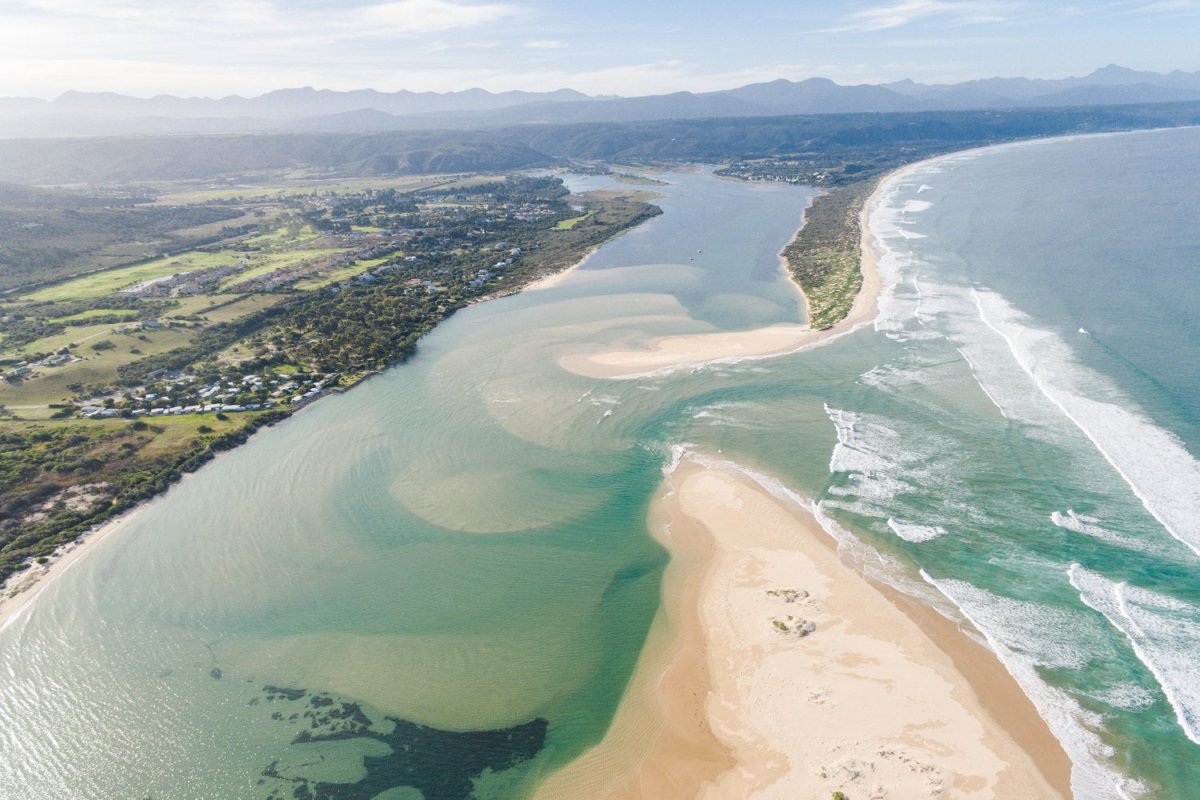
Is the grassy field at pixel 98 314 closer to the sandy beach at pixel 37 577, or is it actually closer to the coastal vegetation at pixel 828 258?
the sandy beach at pixel 37 577

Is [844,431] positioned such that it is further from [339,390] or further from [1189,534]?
[339,390]

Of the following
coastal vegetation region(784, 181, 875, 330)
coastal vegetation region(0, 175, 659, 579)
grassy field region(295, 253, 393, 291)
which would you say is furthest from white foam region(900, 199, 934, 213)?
grassy field region(295, 253, 393, 291)

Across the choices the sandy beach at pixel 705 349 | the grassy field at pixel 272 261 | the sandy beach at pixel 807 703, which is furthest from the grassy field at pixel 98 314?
the sandy beach at pixel 807 703

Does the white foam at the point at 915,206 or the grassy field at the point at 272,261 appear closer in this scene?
the grassy field at the point at 272,261

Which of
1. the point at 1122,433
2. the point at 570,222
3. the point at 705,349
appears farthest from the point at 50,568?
the point at 570,222

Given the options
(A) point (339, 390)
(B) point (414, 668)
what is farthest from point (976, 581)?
(A) point (339, 390)

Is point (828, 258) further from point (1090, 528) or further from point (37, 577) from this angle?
point (37, 577)
